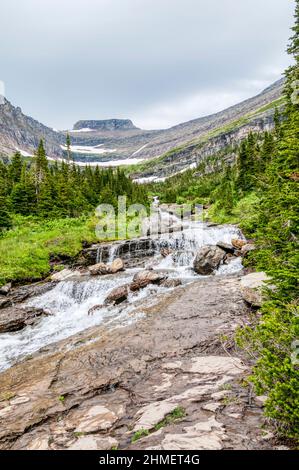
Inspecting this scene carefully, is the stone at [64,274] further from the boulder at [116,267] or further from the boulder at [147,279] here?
the boulder at [147,279]

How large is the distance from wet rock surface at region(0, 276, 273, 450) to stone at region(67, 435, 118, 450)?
2cm

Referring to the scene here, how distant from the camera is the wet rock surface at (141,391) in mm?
4449

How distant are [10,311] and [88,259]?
31.3 ft

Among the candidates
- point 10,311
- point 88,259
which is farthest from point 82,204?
point 10,311

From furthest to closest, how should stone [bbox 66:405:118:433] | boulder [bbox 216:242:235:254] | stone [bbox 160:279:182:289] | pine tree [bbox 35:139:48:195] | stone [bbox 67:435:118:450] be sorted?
pine tree [bbox 35:139:48:195] < boulder [bbox 216:242:235:254] < stone [bbox 160:279:182:289] < stone [bbox 66:405:118:433] < stone [bbox 67:435:118:450]

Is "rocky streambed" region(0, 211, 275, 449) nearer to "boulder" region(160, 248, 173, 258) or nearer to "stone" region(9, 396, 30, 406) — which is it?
"stone" region(9, 396, 30, 406)

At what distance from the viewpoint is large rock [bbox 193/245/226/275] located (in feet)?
63.5

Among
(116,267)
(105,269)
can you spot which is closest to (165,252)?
(116,267)

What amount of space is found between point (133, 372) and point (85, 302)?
1028cm

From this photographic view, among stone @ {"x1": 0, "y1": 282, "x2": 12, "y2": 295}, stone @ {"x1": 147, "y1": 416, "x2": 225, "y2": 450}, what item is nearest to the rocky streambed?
stone @ {"x1": 147, "y1": 416, "x2": 225, "y2": 450}

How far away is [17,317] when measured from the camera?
593 inches

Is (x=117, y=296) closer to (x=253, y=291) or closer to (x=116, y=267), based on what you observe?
(x=116, y=267)

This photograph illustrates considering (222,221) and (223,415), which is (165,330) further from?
(222,221)

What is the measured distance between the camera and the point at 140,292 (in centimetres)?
1650
